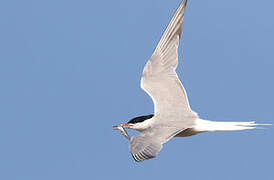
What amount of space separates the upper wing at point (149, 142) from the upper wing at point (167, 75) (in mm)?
706

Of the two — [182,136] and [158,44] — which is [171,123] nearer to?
[182,136]

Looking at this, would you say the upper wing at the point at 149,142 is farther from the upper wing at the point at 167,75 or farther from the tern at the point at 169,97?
the upper wing at the point at 167,75

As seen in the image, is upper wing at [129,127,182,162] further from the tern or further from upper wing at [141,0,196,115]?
upper wing at [141,0,196,115]

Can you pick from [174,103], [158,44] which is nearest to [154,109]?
[174,103]

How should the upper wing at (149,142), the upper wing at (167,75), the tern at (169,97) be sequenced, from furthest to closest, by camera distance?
1. the upper wing at (167,75)
2. the tern at (169,97)
3. the upper wing at (149,142)

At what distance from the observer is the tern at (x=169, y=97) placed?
25.1 ft

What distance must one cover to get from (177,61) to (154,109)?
0.72 m

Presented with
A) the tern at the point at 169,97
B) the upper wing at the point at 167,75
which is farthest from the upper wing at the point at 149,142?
the upper wing at the point at 167,75

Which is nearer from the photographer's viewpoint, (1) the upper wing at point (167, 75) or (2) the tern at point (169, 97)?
(2) the tern at point (169, 97)

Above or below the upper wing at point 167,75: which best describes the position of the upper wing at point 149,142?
below

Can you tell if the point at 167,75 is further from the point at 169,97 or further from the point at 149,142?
the point at 149,142

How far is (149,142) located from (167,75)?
1.49 m

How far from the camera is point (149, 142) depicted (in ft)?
22.3

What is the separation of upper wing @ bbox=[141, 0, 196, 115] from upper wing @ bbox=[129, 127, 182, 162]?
27.8 inches
